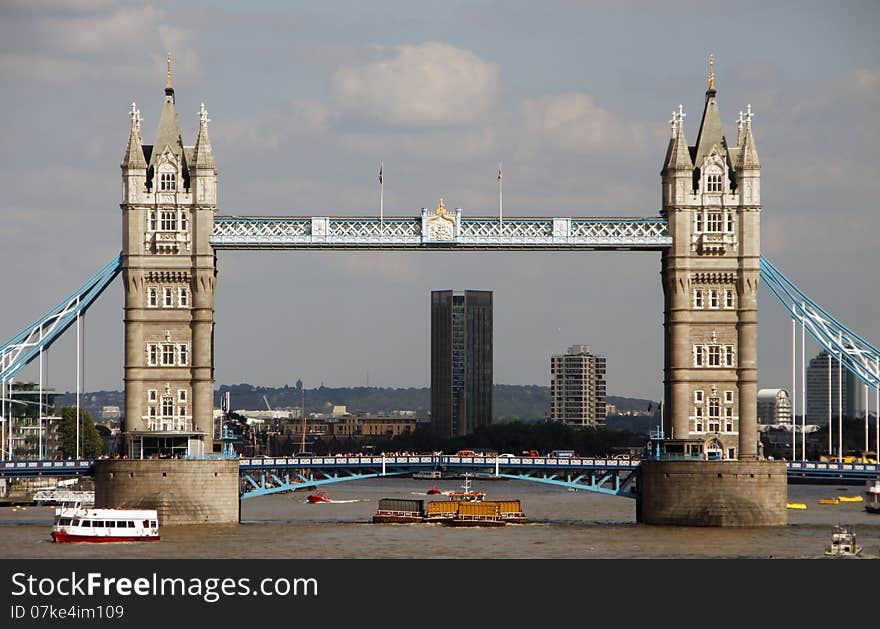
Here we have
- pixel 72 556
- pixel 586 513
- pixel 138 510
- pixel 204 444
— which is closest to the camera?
pixel 72 556

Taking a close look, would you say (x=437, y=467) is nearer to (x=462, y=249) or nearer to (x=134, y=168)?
(x=462, y=249)

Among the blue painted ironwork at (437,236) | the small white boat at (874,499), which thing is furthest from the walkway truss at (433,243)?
the small white boat at (874,499)

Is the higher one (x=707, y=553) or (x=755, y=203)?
(x=755, y=203)

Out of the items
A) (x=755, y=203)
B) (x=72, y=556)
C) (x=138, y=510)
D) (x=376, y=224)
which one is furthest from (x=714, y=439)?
(x=72, y=556)

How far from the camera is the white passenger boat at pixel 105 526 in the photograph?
125 meters

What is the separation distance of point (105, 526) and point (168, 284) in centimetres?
2254

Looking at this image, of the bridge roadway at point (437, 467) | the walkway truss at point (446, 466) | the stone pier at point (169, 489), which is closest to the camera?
the stone pier at point (169, 489)

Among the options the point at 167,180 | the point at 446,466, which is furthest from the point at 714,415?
the point at 167,180

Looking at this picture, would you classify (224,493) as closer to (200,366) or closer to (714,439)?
(200,366)

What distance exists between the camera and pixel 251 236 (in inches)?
5625

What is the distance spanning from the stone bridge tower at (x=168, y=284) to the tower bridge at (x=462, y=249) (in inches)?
3.9

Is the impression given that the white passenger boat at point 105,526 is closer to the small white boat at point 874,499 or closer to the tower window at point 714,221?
the tower window at point 714,221

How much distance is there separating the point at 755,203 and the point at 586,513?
38.2 m

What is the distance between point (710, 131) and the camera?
146 m
